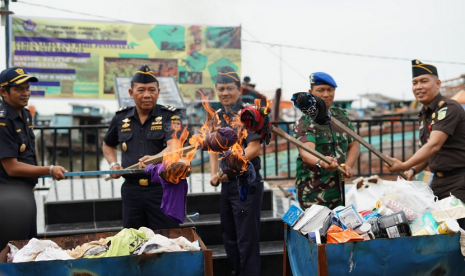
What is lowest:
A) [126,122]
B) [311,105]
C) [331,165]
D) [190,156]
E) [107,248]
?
[107,248]

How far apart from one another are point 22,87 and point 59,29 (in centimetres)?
523

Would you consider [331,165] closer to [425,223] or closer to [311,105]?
[311,105]

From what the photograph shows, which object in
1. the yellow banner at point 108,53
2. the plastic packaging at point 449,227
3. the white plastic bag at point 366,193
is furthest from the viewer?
the yellow banner at point 108,53

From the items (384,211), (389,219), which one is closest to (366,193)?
(384,211)

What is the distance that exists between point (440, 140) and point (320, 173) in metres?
1.18

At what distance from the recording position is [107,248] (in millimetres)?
3096

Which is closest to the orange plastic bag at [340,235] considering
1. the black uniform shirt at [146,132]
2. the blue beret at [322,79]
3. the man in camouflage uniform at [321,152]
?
the man in camouflage uniform at [321,152]

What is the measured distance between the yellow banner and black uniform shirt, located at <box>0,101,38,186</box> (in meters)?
4.86

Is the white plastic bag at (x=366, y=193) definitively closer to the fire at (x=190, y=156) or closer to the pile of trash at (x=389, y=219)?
the pile of trash at (x=389, y=219)

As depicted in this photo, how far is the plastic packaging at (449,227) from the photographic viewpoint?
3.03 meters

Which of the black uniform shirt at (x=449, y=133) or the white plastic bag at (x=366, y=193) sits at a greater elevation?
the black uniform shirt at (x=449, y=133)

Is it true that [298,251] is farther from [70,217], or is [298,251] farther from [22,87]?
[70,217]

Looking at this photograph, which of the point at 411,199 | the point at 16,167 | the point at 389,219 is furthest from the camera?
the point at 16,167

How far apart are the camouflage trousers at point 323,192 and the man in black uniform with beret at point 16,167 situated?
92.9 inches
